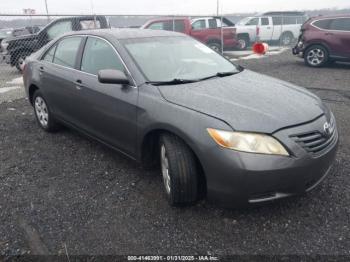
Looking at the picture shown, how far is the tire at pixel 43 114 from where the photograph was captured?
4.88 metres

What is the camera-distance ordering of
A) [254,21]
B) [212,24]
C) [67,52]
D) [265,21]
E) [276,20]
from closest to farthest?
[67,52] < [212,24] < [254,21] < [265,21] < [276,20]

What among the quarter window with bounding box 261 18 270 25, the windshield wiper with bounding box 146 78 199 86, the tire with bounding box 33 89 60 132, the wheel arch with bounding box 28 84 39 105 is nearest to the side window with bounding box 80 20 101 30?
the wheel arch with bounding box 28 84 39 105

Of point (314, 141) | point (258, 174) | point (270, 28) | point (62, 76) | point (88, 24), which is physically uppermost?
point (88, 24)

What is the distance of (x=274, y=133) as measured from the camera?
2.50 metres

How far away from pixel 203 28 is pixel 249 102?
12.2 m

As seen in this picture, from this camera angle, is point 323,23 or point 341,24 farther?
point 323,23

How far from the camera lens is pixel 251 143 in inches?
97.5

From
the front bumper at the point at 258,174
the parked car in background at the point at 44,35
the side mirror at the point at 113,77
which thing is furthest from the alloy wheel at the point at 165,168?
the parked car in background at the point at 44,35

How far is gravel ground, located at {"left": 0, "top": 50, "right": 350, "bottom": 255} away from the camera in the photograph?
2592 millimetres

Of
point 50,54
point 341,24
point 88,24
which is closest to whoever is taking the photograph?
point 50,54

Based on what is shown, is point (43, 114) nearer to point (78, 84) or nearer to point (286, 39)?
point (78, 84)

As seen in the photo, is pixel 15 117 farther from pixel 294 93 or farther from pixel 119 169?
pixel 294 93

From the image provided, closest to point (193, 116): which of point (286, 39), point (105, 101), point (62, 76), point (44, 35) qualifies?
point (105, 101)

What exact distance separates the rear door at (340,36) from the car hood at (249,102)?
7.71 metres
